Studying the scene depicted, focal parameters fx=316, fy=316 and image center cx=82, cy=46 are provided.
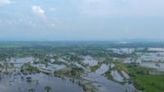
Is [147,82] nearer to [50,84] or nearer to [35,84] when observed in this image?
[50,84]

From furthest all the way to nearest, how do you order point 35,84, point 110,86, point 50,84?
point 35,84
point 50,84
point 110,86

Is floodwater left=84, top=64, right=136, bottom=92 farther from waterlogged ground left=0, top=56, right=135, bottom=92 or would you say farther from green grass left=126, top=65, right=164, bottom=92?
green grass left=126, top=65, right=164, bottom=92

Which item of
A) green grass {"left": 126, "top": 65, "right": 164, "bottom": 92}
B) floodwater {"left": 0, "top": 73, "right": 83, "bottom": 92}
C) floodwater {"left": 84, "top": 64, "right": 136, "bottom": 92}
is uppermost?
green grass {"left": 126, "top": 65, "right": 164, "bottom": 92}

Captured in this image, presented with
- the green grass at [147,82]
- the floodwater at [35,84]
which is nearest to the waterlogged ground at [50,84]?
the floodwater at [35,84]

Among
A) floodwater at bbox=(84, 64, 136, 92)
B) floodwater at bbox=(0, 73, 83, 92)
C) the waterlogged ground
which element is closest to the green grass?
floodwater at bbox=(84, 64, 136, 92)

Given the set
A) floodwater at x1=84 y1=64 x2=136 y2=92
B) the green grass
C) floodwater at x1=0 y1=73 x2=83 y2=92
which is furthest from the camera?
floodwater at x1=0 y1=73 x2=83 y2=92

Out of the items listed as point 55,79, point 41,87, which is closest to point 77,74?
point 55,79

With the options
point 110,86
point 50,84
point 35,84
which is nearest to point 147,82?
point 110,86

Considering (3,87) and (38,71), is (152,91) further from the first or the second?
(38,71)

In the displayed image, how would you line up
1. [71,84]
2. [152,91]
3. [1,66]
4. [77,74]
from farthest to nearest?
[1,66]
[77,74]
[71,84]
[152,91]
